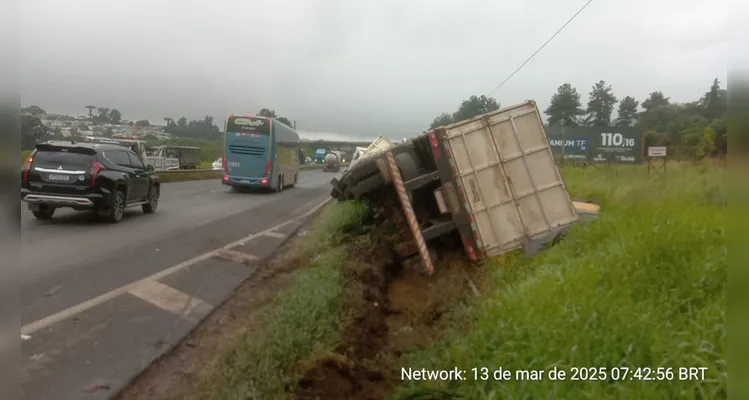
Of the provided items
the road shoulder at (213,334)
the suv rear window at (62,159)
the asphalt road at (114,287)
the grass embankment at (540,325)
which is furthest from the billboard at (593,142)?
the suv rear window at (62,159)

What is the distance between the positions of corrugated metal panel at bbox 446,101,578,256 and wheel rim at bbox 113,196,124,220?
27.1ft

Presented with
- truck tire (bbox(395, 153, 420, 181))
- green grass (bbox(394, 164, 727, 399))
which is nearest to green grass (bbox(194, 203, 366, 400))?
green grass (bbox(394, 164, 727, 399))

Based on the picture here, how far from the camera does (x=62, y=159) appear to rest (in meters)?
11.5

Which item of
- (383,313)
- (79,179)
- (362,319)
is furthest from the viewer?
(79,179)

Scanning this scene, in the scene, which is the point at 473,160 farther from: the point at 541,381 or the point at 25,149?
the point at 25,149

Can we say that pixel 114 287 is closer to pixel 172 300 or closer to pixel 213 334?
pixel 172 300

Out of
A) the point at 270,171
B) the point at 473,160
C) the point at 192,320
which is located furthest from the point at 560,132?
the point at 192,320

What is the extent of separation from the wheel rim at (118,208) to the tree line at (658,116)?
285 inches

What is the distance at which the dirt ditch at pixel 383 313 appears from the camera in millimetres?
4219

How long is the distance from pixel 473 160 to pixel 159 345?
4.89 m

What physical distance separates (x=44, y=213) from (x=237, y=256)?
5525 millimetres

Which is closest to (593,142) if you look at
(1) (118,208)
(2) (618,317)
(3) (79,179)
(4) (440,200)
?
(4) (440,200)

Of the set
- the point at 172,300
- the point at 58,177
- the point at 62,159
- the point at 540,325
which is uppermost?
the point at 62,159
